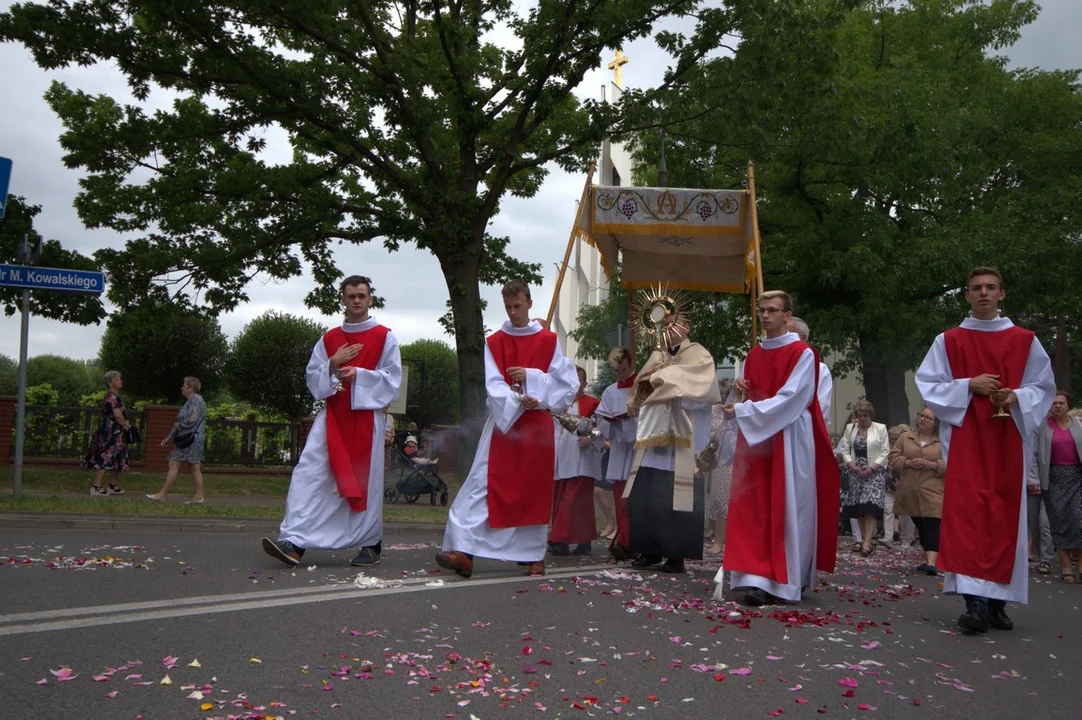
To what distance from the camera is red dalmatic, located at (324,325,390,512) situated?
27.1 feet

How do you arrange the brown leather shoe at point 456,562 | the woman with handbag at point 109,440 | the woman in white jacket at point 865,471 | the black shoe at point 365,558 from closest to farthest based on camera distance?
the brown leather shoe at point 456,562 < the black shoe at point 365,558 < the woman in white jacket at point 865,471 < the woman with handbag at point 109,440

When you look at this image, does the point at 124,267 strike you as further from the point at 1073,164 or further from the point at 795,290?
the point at 1073,164

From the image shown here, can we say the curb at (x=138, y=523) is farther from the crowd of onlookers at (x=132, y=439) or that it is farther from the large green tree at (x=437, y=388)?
the large green tree at (x=437, y=388)

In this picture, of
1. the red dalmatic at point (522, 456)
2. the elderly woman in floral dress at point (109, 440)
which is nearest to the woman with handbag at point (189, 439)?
the elderly woman in floral dress at point (109, 440)

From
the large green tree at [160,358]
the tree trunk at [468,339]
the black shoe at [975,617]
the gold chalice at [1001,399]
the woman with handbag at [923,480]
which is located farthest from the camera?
the large green tree at [160,358]

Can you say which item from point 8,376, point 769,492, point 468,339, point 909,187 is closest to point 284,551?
point 769,492

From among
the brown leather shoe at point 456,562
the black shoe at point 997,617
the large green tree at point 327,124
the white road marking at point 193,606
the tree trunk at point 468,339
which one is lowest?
the black shoe at point 997,617

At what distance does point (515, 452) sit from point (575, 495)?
244cm

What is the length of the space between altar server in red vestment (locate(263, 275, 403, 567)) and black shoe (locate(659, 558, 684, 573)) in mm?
2311

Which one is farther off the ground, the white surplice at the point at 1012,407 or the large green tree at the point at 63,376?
the large green tree at the point at 63,376

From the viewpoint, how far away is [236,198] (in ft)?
63.7

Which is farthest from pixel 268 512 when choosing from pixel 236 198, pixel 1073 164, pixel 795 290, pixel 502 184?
pixel 1073 164

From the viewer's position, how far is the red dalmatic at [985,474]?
21.9 ft

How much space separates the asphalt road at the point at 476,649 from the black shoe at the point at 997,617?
8 centimetres
